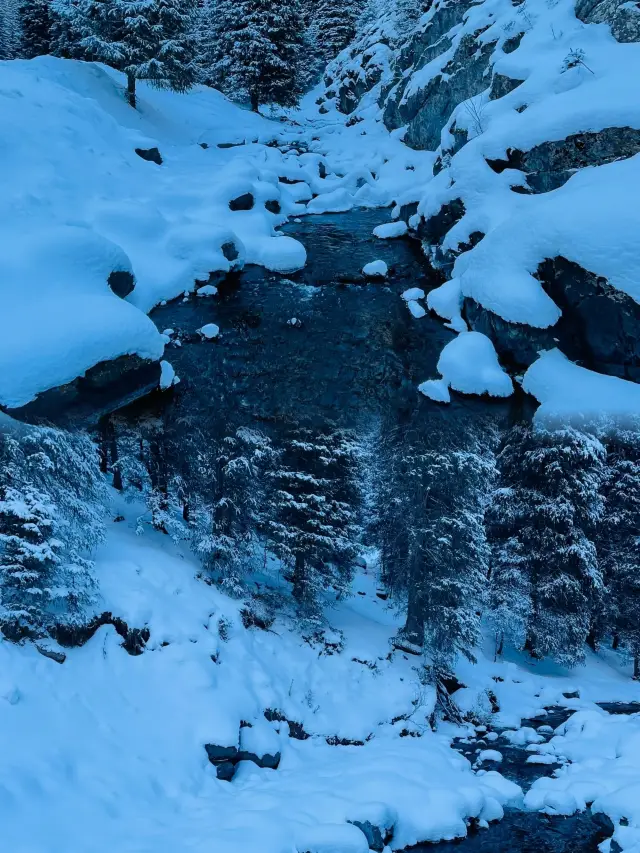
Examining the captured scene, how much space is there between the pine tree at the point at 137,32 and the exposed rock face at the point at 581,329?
25.2 metres

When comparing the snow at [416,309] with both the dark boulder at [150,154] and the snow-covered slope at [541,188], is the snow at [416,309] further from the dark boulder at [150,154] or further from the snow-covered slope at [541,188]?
the dark boulder at [150,154]

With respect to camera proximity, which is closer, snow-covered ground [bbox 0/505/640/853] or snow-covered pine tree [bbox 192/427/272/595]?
snow-covered ground [bbox 0/505/640/853]

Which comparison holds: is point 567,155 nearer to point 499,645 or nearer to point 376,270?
point 376,270

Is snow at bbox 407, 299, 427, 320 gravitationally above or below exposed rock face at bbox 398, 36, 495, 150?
below

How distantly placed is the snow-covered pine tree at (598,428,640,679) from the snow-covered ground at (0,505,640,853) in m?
5.93

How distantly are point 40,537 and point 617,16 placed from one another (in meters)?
25.4

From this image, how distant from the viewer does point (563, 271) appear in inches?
574

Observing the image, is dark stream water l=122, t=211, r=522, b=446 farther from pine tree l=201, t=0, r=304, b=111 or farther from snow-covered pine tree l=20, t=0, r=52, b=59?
snow-covered pine tree l=20, t=0, r=52, b=59

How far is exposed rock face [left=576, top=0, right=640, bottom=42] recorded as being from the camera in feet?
61.6

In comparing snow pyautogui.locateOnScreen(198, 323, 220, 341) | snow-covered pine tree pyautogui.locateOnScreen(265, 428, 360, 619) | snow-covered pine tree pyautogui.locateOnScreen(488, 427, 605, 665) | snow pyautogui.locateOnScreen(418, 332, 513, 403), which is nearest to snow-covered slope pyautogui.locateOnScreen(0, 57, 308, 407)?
snow pyautogui.locateOnScreen(198, 323, 220, 341)

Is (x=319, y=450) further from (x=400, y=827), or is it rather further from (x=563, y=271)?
(x=563, y=271)

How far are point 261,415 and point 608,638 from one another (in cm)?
1599

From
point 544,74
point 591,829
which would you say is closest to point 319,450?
point 591,829

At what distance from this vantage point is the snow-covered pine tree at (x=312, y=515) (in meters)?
11.5
